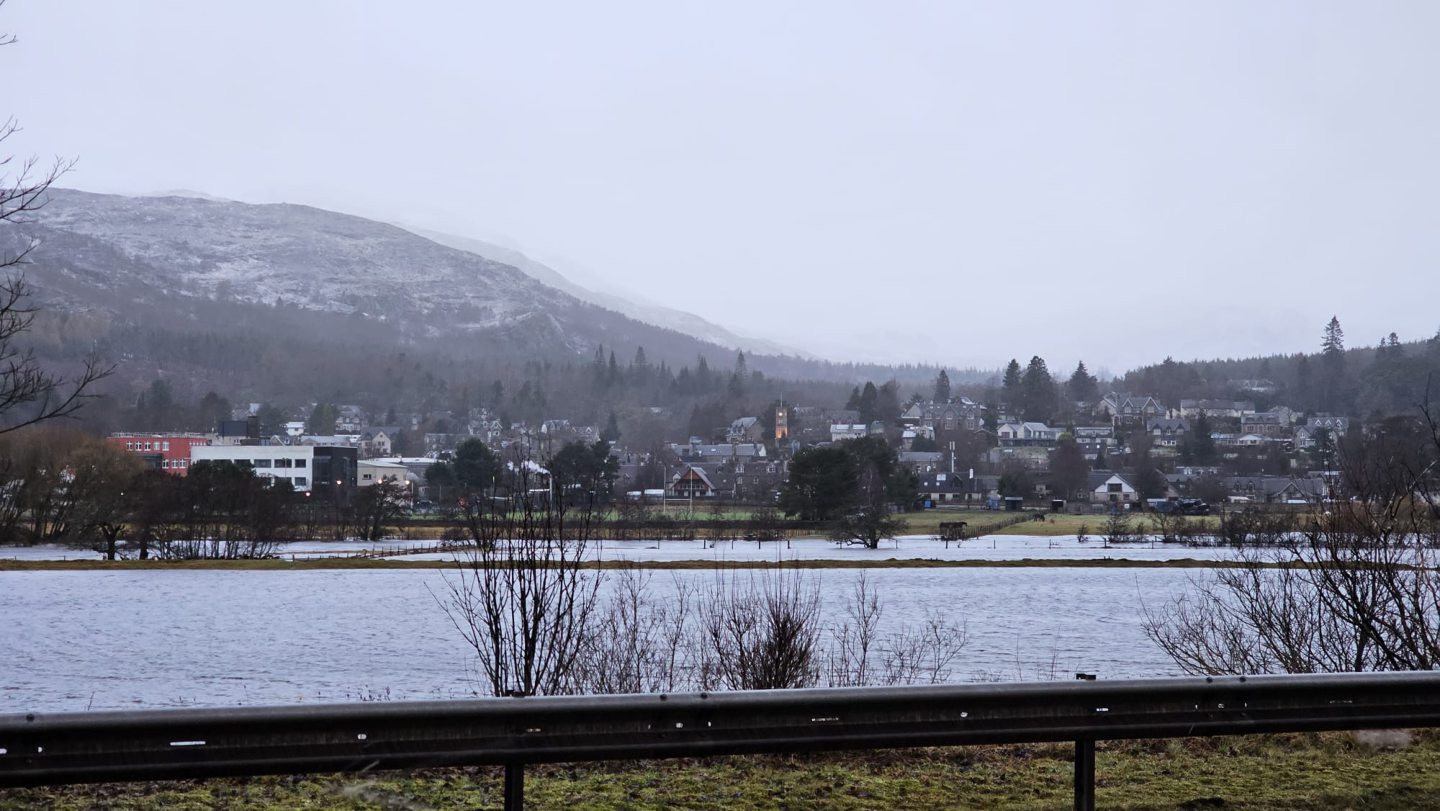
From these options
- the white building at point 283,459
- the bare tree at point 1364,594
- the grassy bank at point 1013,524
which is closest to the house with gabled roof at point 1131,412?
the grassy bank at point 1013,524

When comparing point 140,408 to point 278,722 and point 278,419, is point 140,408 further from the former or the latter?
point 278,722

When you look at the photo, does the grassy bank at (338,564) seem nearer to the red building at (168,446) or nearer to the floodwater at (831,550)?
the floodwater at (831,550)

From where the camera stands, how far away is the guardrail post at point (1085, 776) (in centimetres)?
634

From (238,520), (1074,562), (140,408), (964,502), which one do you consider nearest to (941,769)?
(1074,562)

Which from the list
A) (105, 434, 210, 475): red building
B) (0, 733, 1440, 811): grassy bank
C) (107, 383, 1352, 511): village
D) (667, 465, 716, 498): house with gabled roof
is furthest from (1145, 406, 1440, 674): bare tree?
(105, 434, 210, 475): red building

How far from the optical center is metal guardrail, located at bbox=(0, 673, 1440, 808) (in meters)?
5.41

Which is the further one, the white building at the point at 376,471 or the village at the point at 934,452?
the white building at the point at 376,471

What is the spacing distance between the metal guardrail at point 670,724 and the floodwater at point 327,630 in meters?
3.26

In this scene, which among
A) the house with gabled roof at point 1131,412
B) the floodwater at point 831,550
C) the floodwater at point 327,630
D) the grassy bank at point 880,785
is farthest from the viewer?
the house with gabled roof at point 1131,412

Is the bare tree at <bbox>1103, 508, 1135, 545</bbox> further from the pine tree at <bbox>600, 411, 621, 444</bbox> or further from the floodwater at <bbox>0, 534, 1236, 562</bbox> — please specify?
the pine tree at <bbox>600, 411, 621, 444</bbox>

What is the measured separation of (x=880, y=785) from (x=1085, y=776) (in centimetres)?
114

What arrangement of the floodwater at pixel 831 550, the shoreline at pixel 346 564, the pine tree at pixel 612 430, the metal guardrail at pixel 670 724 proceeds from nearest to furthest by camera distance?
the metal guardrail at pixel 670 724 → the shoreline at pixel 346 564 → the floodwater at pixel 831 550 → the pine tree at pixel 612 430

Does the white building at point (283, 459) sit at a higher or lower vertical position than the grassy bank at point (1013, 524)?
higher

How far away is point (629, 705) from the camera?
19.3ft
